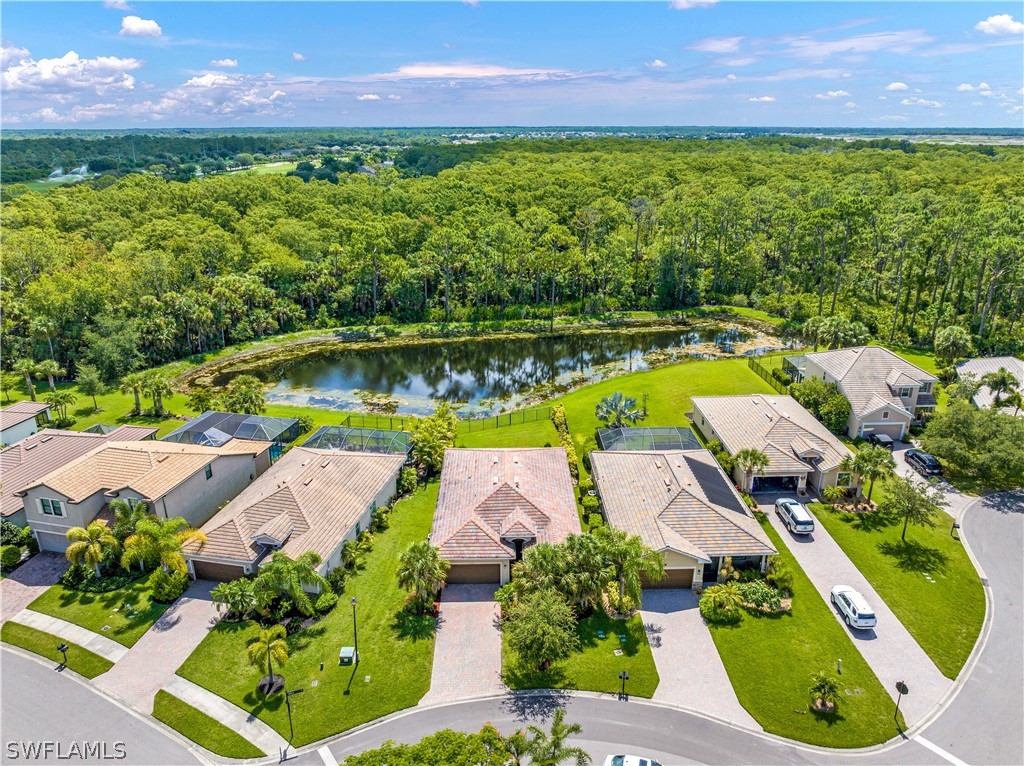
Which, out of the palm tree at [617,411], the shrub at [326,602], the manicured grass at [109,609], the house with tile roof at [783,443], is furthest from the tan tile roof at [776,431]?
the manicured grass at [109,609]

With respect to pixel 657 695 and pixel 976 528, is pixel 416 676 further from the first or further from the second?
pixel 976 528

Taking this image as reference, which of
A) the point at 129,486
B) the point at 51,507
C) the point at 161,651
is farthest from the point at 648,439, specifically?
the point at 51,507

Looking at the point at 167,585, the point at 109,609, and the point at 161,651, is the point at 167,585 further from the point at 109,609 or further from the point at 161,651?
the point at 161,651

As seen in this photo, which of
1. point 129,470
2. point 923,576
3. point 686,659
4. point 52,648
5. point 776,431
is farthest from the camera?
point 776,431

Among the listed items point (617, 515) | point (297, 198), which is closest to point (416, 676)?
point (617, 515)

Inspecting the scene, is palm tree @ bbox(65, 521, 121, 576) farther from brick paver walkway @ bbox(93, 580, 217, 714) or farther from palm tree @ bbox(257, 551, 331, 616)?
palm tree @ bbox(257, 551, 331, 616)

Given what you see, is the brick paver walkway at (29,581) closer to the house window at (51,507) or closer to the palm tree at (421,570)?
the house window at (51,507)
